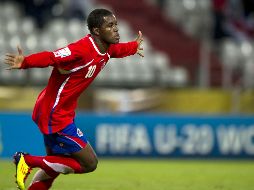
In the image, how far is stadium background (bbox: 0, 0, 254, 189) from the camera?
1489 cm

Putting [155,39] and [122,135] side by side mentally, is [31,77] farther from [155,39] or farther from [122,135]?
[155,39]

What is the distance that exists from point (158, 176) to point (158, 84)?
6030 mm

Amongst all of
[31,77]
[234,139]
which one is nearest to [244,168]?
[234,139]

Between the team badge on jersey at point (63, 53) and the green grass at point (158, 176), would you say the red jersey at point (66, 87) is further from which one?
the green grass at point (158, 176)

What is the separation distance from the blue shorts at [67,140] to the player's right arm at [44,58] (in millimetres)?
724

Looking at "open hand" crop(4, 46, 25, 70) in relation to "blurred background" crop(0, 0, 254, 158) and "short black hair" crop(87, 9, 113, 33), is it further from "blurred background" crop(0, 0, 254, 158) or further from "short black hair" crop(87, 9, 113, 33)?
"blurred background" crop(0, 0, 254, 158)

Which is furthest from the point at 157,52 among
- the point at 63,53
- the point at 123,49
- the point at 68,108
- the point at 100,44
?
the point at 63,53

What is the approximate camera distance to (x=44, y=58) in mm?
7402

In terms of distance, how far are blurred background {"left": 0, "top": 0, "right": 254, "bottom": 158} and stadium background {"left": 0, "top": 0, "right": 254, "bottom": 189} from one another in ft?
0.07

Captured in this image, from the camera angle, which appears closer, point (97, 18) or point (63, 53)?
point (63, 53)

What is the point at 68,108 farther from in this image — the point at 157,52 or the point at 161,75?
the point at 157,52

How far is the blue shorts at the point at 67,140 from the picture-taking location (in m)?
7.93

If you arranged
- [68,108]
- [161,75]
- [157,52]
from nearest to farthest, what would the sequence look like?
[68,108] < [161,75] < [157,52]

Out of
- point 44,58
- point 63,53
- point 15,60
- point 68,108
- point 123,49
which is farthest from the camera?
point 123,49
